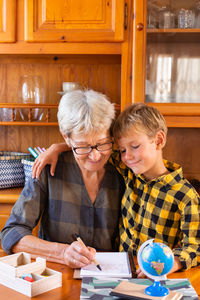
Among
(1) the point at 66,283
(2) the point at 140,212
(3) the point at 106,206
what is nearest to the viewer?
(1) the point at 66,283

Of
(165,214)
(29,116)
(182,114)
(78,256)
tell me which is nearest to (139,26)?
(182,114)

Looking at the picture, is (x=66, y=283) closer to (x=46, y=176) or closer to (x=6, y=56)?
(x=46, y=176)

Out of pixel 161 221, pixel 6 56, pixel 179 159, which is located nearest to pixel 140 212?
pixel 161 221

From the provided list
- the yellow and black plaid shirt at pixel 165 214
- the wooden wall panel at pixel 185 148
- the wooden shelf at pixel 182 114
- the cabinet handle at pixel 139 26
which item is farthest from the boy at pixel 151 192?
the wooden wall panel at pixel 185 148

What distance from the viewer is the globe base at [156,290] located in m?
1.01

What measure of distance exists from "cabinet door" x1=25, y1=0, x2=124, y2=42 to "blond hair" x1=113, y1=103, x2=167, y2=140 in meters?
1.08

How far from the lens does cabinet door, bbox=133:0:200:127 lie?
2434 mm

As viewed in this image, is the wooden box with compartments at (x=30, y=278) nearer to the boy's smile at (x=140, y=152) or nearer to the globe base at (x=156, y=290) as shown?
the globe base at (x=156, y=290)

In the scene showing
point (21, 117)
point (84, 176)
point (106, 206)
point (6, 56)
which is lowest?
point (106, 206)

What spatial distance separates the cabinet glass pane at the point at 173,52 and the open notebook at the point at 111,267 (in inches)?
52.7

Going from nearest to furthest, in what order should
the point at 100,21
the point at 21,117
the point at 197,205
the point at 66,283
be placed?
the point at 66,283, the point at 197,205, the point at 100,21, the point at 21,117

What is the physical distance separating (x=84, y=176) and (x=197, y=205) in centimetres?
49

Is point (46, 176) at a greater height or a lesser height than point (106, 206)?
greater

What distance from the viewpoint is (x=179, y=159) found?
285 centimetres
